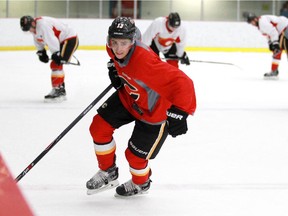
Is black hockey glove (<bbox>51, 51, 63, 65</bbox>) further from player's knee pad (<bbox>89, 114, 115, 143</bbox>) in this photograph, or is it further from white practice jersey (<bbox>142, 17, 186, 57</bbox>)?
player's knee pad (<bbox>89, 114, 115, 143</bbox>)

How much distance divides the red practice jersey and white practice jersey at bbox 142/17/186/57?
192 inches

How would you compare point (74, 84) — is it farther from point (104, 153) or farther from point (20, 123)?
point (104, 153)

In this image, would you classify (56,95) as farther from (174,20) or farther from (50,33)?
(174,20)

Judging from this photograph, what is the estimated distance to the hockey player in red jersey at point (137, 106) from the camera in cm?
244

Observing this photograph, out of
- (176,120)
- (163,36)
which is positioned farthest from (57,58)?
(176,120)

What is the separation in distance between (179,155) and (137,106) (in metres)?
1.28

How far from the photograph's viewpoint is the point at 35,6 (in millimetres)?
13125

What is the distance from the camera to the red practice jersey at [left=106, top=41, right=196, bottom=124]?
2.44 metres

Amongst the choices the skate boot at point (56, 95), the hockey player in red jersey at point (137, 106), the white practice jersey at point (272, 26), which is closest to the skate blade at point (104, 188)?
the hockey player in red jersey at point (137, 106)

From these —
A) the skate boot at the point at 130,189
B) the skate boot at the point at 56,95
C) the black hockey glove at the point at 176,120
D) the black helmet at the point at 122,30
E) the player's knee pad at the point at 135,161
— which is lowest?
the skate boot at the point at 56,95

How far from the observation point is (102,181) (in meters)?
2.79

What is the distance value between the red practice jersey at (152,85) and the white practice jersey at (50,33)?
140 inches

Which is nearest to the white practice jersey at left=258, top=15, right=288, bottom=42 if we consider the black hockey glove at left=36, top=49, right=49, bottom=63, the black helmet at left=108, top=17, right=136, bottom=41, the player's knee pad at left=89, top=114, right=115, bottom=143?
the black hockey glove at left=36, top=49, right=49, bottom=63

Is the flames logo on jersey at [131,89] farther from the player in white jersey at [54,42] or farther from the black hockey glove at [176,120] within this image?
the player in white jersey at [54,42]
